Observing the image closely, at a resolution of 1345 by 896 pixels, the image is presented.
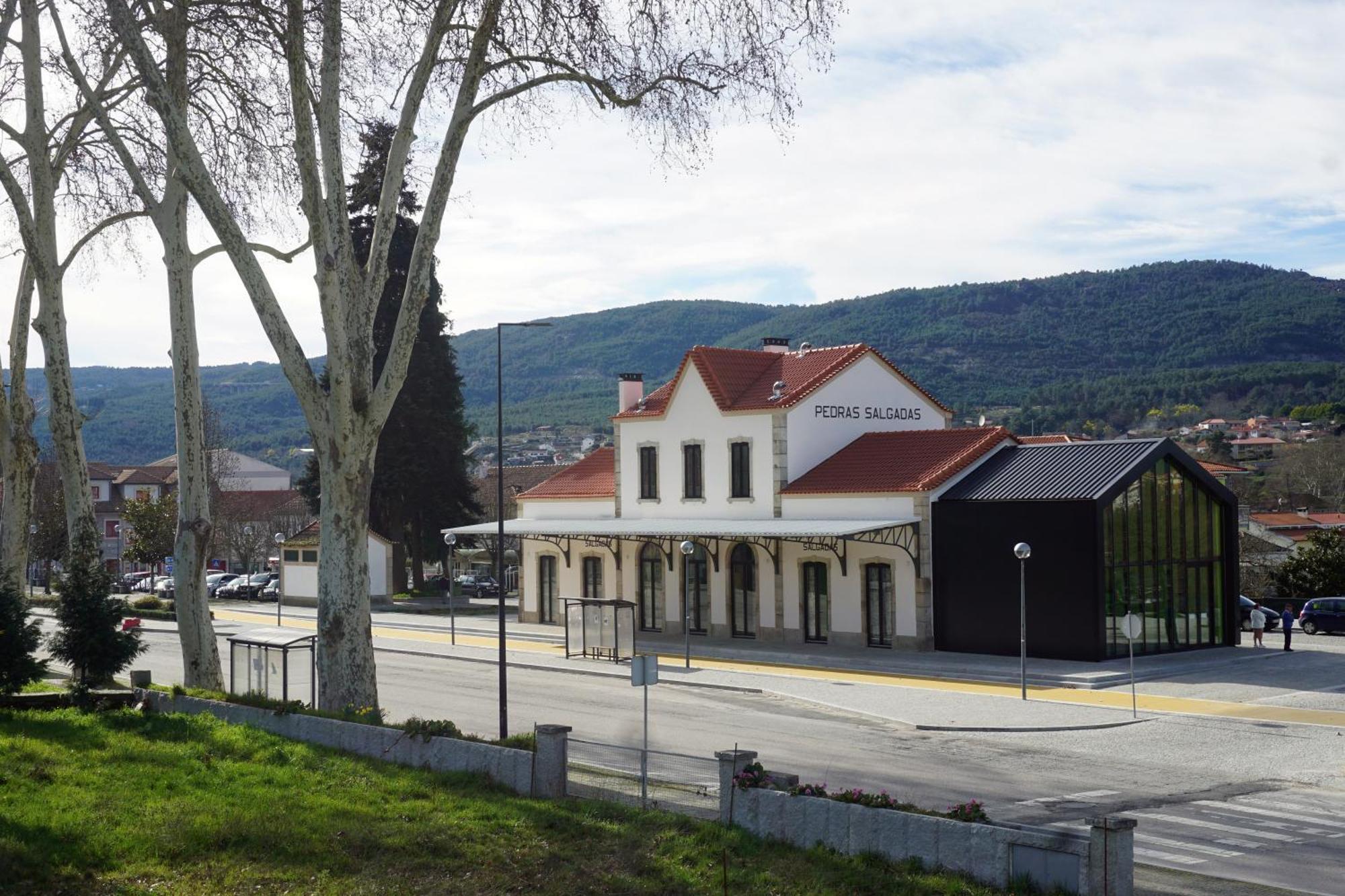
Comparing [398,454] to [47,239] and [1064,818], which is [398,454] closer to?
[47,239]

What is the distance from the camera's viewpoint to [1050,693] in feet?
87.7

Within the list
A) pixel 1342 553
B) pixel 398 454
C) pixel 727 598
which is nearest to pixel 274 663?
pixel 727 598

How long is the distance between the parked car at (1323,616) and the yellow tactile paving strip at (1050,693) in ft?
58.6

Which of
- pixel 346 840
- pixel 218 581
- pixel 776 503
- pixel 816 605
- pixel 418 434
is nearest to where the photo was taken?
pixel 346 840

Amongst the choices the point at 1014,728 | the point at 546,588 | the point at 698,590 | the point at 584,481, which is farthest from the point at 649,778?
the point at 546,588

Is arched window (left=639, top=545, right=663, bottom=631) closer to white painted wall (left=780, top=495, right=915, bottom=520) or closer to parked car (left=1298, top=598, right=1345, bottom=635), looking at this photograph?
white painted wall (left=780, top=495, right=915, bottom=520)

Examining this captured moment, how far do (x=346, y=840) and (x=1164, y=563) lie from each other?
25.4 meters

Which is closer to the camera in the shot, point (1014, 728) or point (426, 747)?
point (426, 747)

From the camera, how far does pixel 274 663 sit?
22.2 m

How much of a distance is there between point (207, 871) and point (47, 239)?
16838 millimetres

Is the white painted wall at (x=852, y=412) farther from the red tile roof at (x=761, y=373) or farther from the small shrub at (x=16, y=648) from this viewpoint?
the small shrub at (x=16, y=648)

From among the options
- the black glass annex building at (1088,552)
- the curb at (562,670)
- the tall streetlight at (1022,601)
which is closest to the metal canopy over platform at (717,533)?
the black glass annex building at (1088,552)

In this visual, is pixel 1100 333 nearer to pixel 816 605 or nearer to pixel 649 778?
pixel 816 605

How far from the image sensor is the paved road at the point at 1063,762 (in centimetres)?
1403
